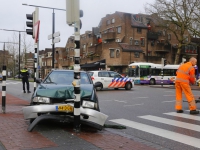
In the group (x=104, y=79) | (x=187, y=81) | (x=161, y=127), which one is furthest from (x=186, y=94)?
(x=104, y=79)

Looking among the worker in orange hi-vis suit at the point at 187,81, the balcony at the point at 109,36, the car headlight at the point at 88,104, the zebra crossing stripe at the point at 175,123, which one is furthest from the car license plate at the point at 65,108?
the balcony at the point at 109,36

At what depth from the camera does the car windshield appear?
7.88 meters

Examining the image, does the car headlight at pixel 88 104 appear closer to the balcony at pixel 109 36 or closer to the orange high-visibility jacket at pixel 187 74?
the orange high-visibility jacket at pixel 187 74

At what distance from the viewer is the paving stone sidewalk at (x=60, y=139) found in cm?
503

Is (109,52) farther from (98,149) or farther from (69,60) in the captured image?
(98,149)

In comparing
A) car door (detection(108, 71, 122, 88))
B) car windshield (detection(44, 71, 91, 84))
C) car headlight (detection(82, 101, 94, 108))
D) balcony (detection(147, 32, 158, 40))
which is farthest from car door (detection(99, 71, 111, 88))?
balcony (detection(147, 32, 158, 40))

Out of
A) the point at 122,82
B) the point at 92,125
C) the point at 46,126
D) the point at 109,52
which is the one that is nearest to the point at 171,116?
the point at 92,125

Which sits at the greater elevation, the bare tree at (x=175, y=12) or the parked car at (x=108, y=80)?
the bare tree at (x=175, y=12)

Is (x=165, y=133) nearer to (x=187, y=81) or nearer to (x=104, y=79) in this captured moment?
(x=187, y=81)

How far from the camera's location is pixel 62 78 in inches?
318

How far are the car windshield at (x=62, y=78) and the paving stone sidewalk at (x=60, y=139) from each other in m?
1.48

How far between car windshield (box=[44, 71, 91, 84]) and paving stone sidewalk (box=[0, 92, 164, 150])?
1479mm

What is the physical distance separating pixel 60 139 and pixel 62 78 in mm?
2845

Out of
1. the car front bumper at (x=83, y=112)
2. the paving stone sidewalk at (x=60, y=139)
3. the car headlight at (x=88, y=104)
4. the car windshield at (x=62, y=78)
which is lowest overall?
the paving stone sidewalk at (x=60, y=139)
